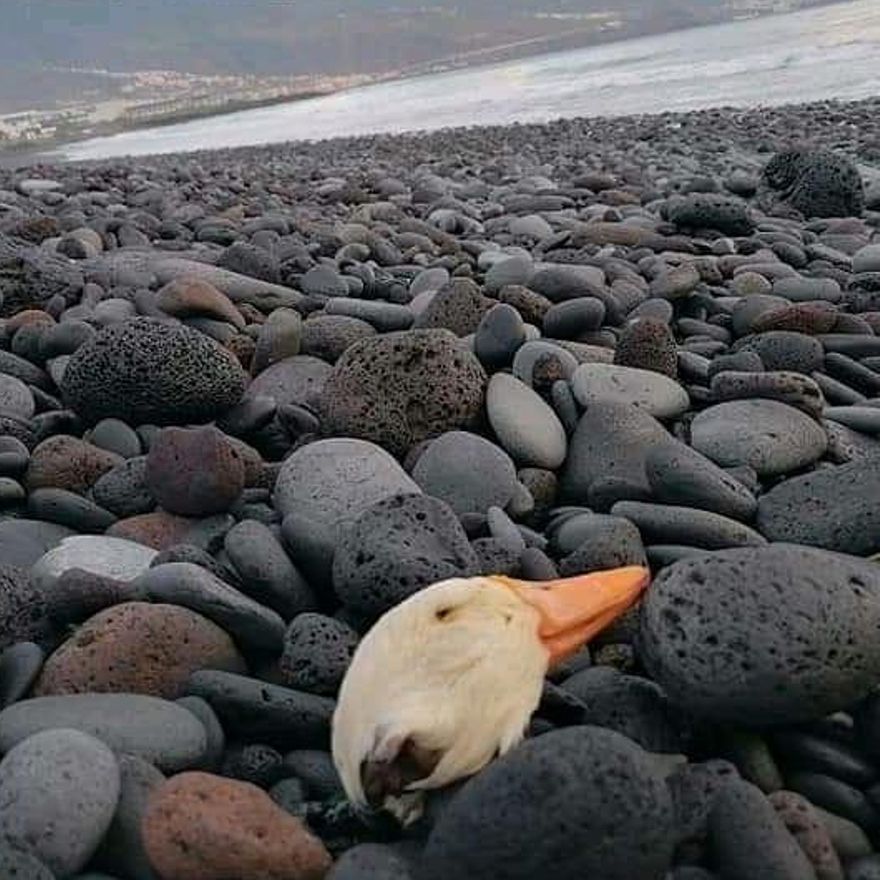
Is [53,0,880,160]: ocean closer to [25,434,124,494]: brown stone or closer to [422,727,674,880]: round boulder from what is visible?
[25,434,124,494]: brown stone

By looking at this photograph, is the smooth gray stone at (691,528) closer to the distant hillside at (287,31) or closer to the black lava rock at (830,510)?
the black lava rock at (830,510)

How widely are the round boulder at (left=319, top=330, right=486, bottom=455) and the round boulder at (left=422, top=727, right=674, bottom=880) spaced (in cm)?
150

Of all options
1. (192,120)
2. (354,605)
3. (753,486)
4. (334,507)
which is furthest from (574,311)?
(192,120)

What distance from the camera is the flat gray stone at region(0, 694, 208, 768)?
1.84m

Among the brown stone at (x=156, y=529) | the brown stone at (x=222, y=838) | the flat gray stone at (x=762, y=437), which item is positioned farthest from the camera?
the flat gray stone at (x=762, y=437)

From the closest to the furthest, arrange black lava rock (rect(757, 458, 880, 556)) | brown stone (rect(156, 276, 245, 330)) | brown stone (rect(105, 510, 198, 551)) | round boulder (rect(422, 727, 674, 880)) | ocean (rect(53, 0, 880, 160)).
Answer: round boulder (rect(422, 727, 674, 880)) < black lava rock (rect(757, 458, 880, 556)) < brown stone (rect(105, 510, 198, 551)) < brown stone (rect(156, 276, 245, 330)) < ocean (rect(53, 0, 880, 160))

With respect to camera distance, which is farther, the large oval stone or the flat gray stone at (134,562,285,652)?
the flat gray stone at (134,562,285,652)

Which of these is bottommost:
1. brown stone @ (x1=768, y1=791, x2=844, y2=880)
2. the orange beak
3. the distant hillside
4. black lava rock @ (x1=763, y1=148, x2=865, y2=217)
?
the distant hillside

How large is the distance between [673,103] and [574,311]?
17962 mm

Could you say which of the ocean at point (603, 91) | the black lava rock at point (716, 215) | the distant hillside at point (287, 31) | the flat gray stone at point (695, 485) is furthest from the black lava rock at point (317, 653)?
the distant hillside at point (287, 31)

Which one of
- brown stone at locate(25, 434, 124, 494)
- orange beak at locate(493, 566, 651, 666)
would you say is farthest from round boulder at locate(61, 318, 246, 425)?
orange beak at locate(493, 566, 651, 666)

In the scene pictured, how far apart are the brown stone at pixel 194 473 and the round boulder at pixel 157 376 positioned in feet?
1.25

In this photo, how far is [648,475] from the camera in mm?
2584

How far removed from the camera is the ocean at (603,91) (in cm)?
2072
